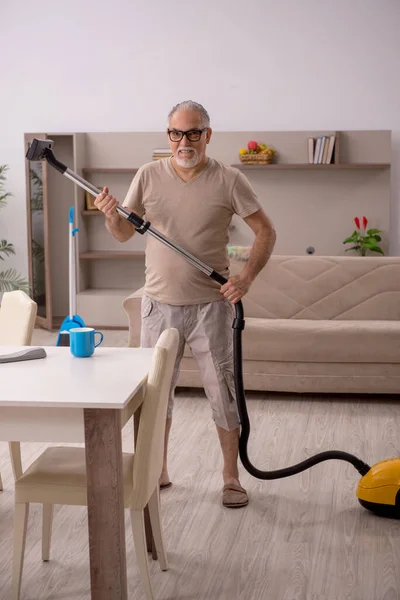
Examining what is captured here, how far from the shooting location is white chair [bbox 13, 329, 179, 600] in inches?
85.4

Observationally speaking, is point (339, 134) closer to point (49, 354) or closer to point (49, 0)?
point (49, 0)

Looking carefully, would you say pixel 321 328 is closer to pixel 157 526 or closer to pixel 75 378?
pixel 157 526

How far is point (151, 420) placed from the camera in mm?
2162

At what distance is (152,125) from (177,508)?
4.51 m

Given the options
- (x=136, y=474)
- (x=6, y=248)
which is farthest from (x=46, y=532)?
(x=6, y=248)

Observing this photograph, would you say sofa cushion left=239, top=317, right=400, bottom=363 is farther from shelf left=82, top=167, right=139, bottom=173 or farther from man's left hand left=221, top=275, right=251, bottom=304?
shelf left=82, top=167, right=139, bottom=173

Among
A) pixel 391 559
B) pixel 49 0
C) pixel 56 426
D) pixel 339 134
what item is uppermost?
pixel 49 0

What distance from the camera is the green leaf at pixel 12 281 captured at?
22.8 ft

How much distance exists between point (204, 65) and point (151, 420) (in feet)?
17.1

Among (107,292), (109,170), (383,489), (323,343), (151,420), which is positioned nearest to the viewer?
(151,420)

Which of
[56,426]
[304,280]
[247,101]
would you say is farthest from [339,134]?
[56,426]

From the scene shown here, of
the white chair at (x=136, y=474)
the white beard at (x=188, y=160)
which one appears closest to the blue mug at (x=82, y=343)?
the white chair at (x=136, y=474)

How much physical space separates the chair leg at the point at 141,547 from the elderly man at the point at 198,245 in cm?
80

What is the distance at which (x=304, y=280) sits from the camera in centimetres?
495
